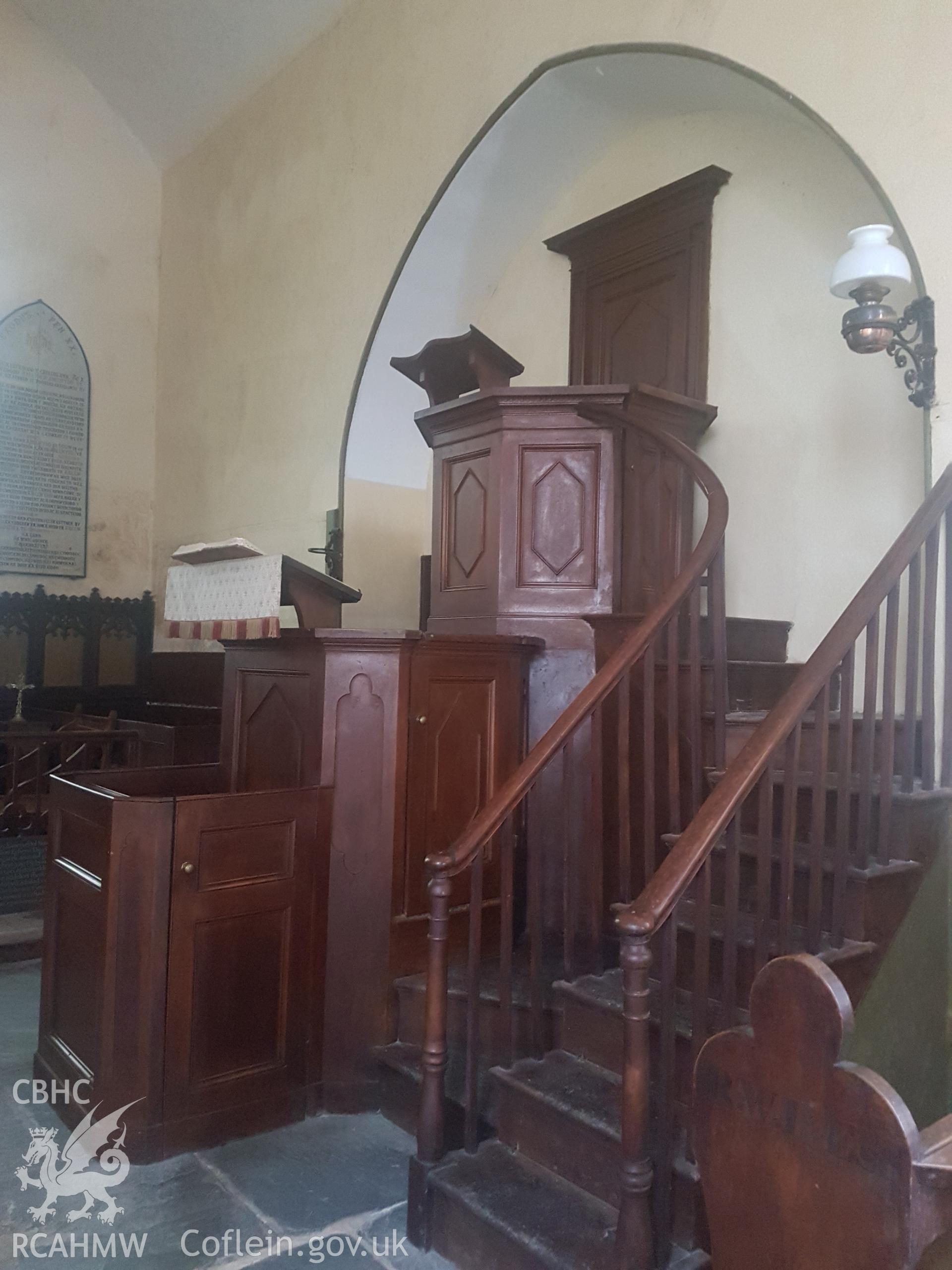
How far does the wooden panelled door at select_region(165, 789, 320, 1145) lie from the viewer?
8.87 feet

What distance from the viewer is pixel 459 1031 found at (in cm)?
292

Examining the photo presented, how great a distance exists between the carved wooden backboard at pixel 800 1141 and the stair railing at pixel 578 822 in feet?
1.81

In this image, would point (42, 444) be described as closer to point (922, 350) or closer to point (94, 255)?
point (94, 255)

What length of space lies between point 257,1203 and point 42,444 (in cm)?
595

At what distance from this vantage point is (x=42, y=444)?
701 cm

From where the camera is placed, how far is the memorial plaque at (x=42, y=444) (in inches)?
271

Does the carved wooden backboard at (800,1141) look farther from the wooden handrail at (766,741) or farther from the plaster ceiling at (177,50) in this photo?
the plaster ceiling at (177,50)

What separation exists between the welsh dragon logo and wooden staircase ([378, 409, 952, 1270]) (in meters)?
0.76

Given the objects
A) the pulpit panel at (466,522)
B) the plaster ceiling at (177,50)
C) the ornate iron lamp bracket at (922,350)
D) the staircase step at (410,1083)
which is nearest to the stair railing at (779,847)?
the ornate iron lamp bracket at (922,350)

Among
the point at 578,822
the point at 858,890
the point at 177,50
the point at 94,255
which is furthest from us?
the point at 94,255

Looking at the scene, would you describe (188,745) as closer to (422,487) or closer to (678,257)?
(422,487)

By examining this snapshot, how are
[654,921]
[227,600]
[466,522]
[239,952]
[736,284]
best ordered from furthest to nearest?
[736,284] < [466,522] < [227,600] < [239,952] < [654,921]

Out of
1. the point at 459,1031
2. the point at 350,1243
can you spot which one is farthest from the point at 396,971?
the point at 350,1243

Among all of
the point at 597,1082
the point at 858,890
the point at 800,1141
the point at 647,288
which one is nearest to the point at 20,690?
the point at 647,288
